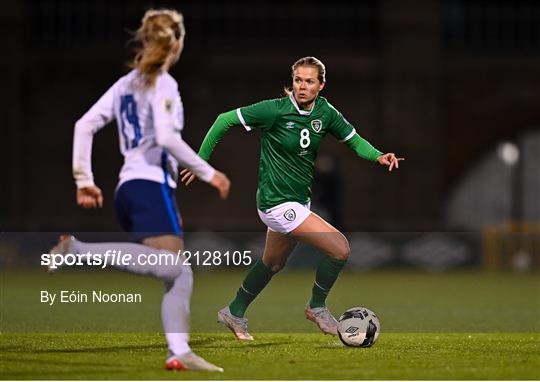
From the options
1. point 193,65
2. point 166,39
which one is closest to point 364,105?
point 193,65

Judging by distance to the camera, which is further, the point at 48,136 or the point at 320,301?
the point at 48,136

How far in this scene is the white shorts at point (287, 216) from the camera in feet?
31.1

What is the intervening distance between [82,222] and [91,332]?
1783cm

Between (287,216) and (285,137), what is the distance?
1.95ft

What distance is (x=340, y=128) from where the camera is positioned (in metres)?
9.68

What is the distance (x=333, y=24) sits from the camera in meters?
29.2

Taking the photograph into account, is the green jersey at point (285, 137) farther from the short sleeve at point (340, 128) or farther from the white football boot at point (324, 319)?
the white football boot at point (324, 319)

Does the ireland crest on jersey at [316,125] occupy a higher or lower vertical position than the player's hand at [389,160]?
higher

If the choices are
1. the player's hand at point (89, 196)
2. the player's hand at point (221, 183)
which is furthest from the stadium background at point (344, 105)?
the player's hand at point (221, 183)

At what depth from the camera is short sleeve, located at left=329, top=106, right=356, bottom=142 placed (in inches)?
380

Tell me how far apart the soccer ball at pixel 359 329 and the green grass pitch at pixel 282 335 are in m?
0.09

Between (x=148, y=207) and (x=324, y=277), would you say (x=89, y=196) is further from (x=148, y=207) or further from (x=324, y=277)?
(x=324, y=277)

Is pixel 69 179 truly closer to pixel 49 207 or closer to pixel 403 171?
pixel 49 207

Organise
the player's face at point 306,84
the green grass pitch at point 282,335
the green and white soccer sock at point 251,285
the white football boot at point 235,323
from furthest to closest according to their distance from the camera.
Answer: the white football boot at point 235,323, the green and white soccer sock at point 251,285, the player's face at point 306,84, the green grass pitch at point 282,335
